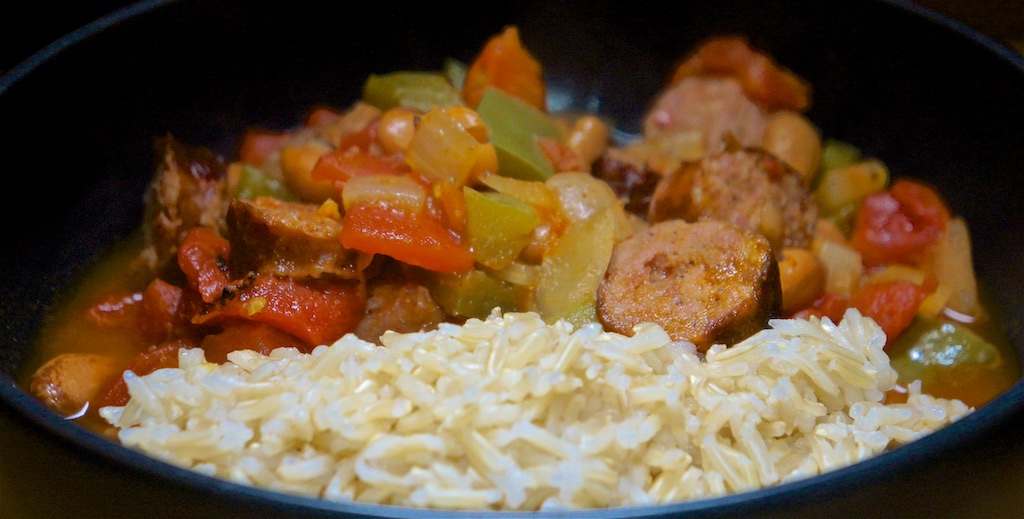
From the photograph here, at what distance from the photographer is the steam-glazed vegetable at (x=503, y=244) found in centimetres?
272

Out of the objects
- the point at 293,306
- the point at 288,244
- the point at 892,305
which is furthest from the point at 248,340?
the point at 892,305

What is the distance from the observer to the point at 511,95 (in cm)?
362

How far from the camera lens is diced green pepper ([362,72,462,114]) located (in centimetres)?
367

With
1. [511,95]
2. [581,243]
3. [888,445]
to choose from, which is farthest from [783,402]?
[511,95]

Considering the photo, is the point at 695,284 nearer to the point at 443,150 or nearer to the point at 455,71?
the point at 443,150

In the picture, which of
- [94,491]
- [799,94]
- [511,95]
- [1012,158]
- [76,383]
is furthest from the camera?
[799,94]

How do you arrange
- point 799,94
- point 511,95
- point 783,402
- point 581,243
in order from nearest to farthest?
point 783,402, point 581,243, point 511,95, point 799,94

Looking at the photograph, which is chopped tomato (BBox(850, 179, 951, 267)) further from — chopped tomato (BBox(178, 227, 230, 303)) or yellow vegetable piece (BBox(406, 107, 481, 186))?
chopped tomato (BBox(178, 227, 230, 303))

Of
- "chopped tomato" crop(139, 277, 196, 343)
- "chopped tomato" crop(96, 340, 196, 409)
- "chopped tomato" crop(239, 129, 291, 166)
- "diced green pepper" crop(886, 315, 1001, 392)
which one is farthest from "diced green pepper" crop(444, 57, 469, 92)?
"diced green pepper" crop(886, 315, 1001, 392)

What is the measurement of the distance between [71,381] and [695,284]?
6.49ft

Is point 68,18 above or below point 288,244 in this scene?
above

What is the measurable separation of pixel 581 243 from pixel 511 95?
0.98 meters

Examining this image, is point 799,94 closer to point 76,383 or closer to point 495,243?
point 495,243

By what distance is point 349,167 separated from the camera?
10.1 feet
